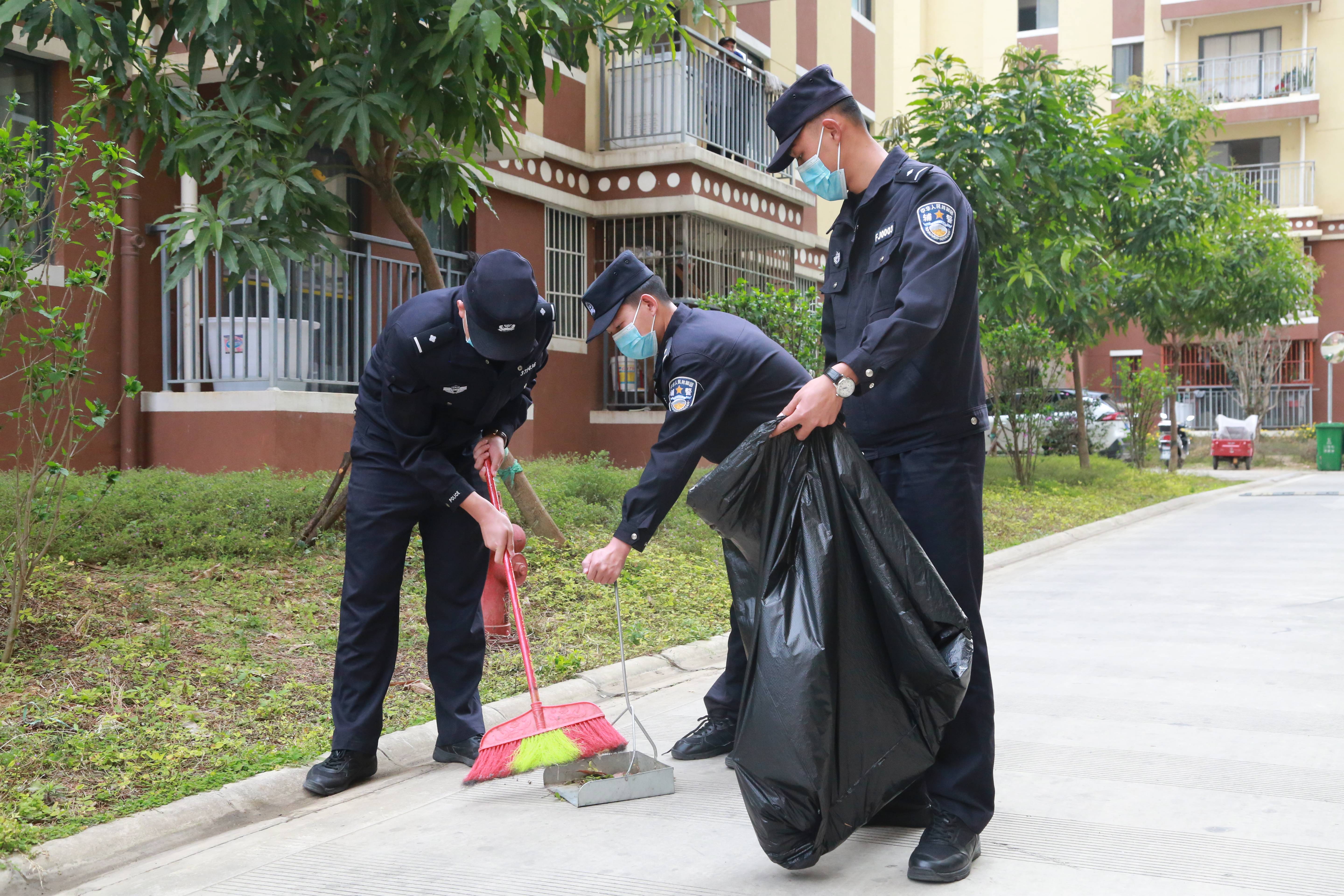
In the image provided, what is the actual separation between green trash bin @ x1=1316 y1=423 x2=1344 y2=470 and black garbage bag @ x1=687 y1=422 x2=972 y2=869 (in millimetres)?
26053

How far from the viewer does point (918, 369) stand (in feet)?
10.8

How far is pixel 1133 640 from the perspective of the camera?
6609 millimetres

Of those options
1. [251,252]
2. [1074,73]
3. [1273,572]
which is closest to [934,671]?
[251,252]

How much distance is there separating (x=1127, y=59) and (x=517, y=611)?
35470 mm

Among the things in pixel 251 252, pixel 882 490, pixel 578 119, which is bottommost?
pixel 882 490

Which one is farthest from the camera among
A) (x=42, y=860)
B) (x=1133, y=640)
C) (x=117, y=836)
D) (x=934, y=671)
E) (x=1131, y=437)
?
(x=1131, y=437)

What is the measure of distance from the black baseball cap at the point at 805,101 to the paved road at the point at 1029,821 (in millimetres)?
1964

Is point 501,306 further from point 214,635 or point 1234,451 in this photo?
point 1234,451

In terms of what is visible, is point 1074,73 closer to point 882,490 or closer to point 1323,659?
point 1323,659

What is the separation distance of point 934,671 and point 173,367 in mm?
8773

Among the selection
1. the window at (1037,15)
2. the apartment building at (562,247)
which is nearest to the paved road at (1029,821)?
the apartment building at (562,247)

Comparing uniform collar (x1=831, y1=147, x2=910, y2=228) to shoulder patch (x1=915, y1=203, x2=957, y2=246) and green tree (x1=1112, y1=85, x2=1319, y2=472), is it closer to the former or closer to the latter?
shoulder patch (x1=915, y1=203, x2=957, y2=246)

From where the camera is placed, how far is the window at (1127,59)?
1364 inches

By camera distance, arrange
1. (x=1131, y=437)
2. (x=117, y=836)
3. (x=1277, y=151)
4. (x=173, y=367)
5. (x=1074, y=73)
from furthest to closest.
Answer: (x=1277, y=151), (x=1131, y=437), (x=1074, y=73), (x=173, y=367), (x=117, y=836)
